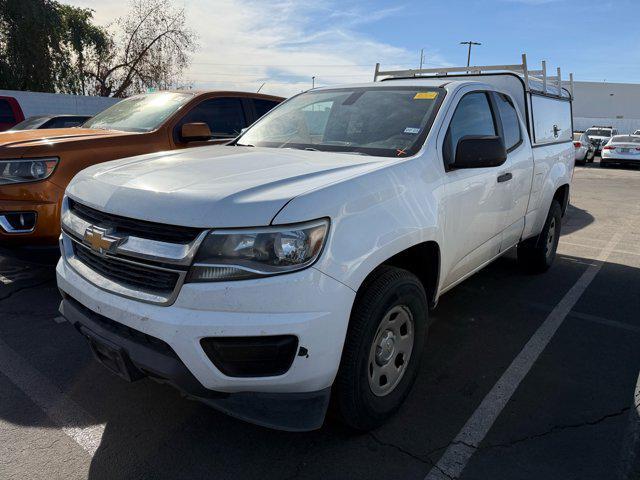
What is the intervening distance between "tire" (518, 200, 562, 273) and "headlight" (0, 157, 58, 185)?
14.9ft

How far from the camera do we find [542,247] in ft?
17.5

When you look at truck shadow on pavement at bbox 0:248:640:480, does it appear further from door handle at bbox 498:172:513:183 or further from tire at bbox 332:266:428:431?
door handle at bbox 498:172:513:183

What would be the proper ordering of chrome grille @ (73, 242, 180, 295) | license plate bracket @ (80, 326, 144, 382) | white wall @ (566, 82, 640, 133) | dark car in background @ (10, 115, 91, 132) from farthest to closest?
1. white wall @ (566, 82, 640, 133)
2. dark car in background @ (10, 115, 91, 132)
3. license plate bracket @ (80, 326, 144, 382)
4. chrome grille @ (73, 242, 180, 295)

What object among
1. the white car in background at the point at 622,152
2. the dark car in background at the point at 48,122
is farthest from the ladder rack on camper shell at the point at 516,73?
the white car in background at the point at 622,152

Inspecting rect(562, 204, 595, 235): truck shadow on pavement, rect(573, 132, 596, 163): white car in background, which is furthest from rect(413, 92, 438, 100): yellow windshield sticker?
rect(573, 132, 596, 163): white car in background

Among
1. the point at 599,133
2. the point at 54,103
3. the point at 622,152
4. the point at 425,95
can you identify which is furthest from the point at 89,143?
the point at 599,133

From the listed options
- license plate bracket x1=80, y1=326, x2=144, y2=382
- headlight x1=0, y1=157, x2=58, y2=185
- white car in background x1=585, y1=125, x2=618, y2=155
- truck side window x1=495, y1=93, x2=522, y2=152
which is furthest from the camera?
white car in background x1=585, y1=125, x2=618, y2=155

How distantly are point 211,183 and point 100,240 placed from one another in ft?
1.93

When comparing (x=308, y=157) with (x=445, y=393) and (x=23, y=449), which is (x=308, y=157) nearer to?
(x=445, y=393)

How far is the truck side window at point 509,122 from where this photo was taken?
13.4 feet

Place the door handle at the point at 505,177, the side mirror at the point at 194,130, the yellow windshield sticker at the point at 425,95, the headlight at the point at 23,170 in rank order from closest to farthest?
the yellow windshield sticker at the point at 425,95 → the door handle at the point at 505,177 → the headlight at the point at 23,170 → the side mirror at the point at 194,130

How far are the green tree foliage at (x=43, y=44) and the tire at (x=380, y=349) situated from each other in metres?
26.0

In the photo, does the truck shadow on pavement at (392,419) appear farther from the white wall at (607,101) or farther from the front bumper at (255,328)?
the white wall at (607,101)

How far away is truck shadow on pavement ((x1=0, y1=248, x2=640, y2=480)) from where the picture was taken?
2441 millimetres
